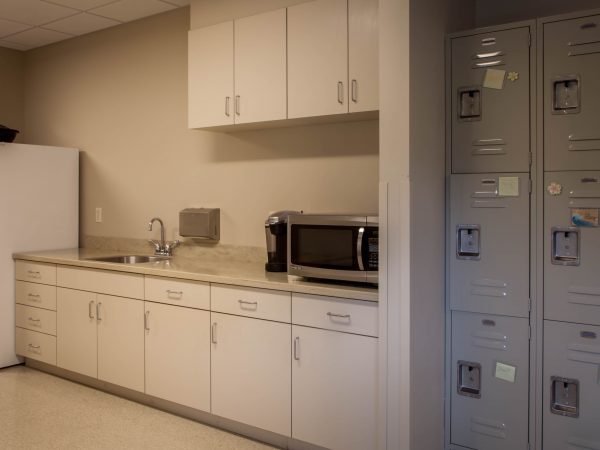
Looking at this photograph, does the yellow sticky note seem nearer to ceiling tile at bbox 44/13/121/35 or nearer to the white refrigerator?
ceiling tile at bbox 44/13/121/35

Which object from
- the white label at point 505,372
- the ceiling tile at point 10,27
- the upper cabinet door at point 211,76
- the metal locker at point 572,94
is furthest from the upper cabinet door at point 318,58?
the ceiling tile at point 10,27

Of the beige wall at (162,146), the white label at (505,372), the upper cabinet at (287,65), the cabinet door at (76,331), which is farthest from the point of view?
the cabinet door at (76,331)

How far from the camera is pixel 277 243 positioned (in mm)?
3234

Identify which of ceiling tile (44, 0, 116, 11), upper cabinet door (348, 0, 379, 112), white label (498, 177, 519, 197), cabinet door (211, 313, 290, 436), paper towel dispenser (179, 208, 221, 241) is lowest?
cabinet door (211, 313, 290, 436)

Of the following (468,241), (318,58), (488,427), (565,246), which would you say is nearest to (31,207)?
(318,58)

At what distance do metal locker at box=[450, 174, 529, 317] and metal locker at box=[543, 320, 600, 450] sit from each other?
0.18 meters

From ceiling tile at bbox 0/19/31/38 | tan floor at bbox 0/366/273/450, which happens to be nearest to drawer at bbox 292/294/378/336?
tan floor at bbox 0/366/273/450

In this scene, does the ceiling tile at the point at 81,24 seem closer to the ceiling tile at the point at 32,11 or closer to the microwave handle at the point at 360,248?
the ceiling tile at the point at 32,11

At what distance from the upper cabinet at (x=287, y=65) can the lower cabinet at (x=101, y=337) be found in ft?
4.03

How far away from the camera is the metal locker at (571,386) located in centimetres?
247

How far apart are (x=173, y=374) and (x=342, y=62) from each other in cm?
192

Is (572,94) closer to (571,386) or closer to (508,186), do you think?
(508,186)

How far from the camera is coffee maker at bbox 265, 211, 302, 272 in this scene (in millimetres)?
3225

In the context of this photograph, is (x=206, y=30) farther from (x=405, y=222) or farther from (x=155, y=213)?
(x=405, y=222)
